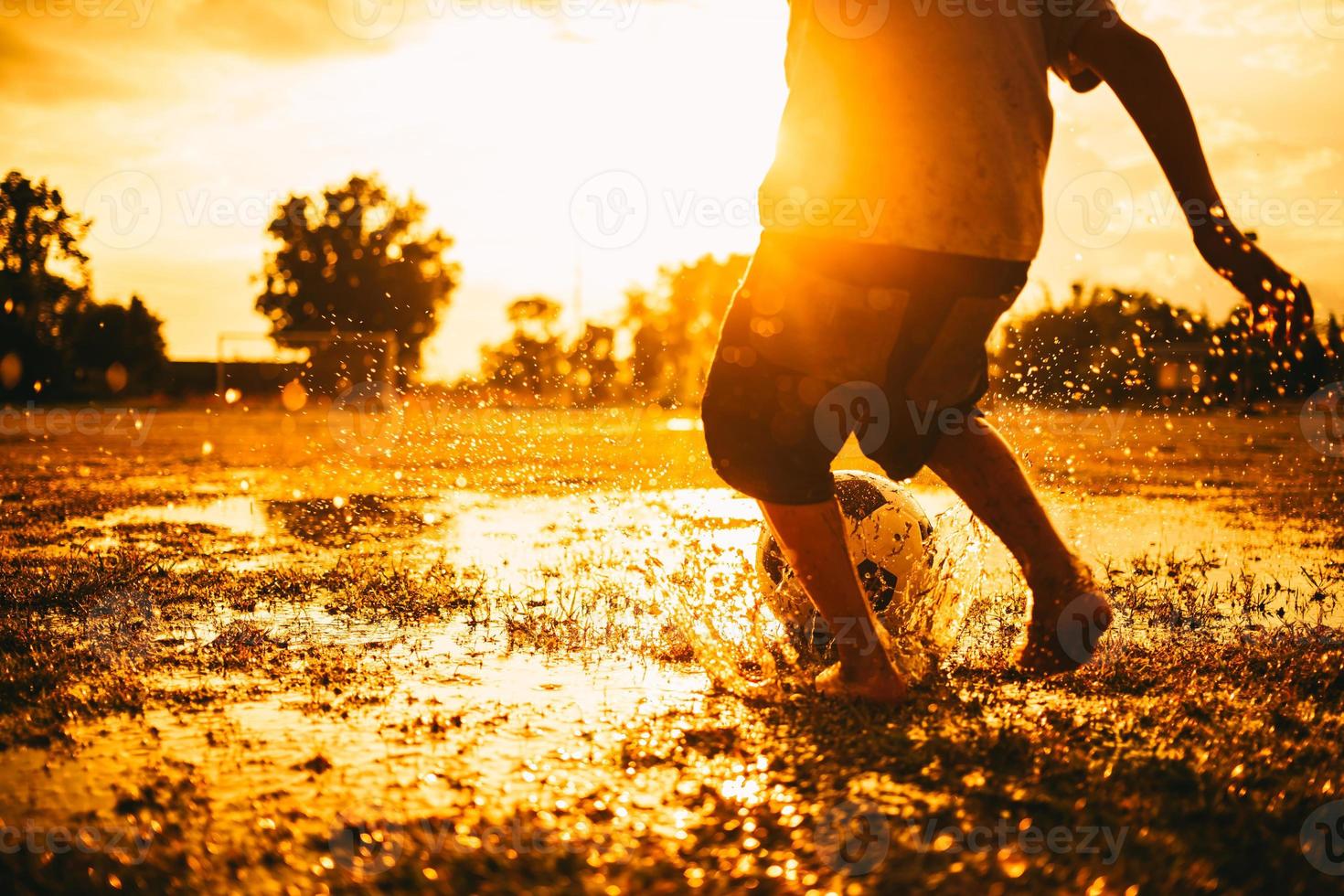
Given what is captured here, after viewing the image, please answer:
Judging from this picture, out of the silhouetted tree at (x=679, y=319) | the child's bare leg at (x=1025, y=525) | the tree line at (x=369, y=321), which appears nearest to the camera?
the child's bare leg at (x=1025, y=525)

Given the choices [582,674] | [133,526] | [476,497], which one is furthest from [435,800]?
[476,497]

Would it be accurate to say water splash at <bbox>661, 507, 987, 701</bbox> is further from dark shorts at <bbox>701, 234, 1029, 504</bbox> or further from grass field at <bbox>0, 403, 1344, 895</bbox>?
dark shorts at <bbox>701, 234, 1029, 504</bbox>

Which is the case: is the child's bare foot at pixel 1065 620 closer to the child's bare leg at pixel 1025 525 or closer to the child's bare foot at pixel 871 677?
the child's bare leg at pixel 1025 525

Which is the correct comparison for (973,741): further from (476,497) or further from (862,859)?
(476,497)

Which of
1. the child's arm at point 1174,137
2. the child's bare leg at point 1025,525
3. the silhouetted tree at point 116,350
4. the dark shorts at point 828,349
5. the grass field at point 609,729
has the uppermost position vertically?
the silhouetted tree at point 116,350

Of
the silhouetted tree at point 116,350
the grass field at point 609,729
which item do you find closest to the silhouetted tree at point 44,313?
the silhouetted tree at point 116,350

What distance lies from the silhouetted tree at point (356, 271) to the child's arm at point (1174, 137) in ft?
208

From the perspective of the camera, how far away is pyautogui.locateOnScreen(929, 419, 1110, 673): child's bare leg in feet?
10.3

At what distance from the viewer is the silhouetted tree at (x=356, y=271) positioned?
65.7 m

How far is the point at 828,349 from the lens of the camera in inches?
109

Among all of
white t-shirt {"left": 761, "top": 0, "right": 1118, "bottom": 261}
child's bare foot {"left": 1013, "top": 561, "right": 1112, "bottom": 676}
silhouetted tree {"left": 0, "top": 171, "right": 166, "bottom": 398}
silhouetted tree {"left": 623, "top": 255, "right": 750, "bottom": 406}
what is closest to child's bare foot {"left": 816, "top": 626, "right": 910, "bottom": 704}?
child's bare foot {"left": 1013, "top": 561, "right": 1112, "bottom": 676}

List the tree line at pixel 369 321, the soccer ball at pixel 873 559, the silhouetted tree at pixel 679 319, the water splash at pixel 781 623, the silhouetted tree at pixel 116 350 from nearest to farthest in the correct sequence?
the water splash at pixel 781 623 → the soccer ball at pixel 873 559 → the tree line at pixel 369 321 → the silhouetted tree at pixel 116 350 → the silhouetted tree at pixel 679 319

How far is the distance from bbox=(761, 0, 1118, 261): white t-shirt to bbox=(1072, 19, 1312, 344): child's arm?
232 millimetres

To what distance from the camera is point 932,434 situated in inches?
122
